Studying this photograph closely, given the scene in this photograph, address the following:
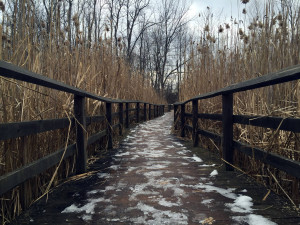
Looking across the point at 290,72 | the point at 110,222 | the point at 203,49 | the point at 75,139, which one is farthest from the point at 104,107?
the point at 290,72

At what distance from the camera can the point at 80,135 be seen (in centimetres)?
251

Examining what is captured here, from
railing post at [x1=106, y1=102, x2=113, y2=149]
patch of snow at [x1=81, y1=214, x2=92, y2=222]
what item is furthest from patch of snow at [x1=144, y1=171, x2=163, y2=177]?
railing post at [x1=106, y1=102, x2=113, y2=149]

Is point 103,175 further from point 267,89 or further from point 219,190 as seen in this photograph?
point 267,89

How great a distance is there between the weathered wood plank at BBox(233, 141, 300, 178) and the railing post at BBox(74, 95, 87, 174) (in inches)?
56.3

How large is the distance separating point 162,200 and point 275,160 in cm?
80

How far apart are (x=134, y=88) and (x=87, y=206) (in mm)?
7282

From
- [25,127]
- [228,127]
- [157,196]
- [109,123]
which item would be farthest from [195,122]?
[25,127]

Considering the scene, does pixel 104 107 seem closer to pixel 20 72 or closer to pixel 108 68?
pixel 108 68

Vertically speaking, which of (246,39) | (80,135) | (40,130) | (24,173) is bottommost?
(24,173)

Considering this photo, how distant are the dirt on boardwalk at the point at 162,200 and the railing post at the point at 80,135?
0.18 m

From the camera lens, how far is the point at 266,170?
2.17 meters

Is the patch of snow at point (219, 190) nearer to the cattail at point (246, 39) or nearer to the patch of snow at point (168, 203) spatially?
the patch of snow at point (168, 203)

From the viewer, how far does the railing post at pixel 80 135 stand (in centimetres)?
248

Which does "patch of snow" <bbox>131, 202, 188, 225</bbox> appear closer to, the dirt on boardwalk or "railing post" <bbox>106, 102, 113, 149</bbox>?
the dirt on boardwalk
